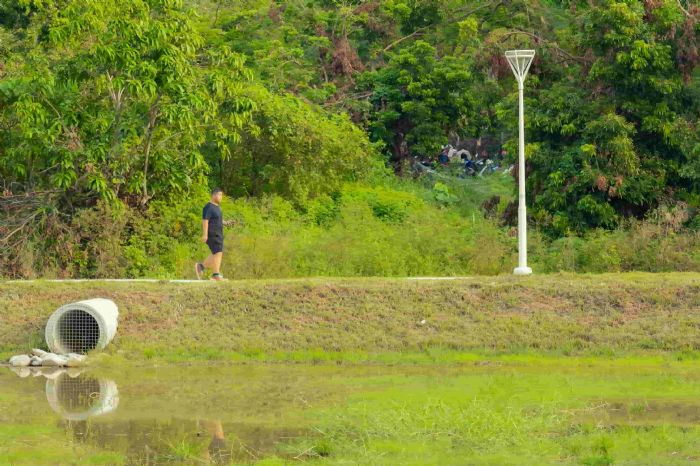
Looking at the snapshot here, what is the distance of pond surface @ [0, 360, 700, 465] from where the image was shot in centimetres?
1111

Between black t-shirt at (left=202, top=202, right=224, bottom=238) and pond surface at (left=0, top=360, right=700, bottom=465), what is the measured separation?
3.89m

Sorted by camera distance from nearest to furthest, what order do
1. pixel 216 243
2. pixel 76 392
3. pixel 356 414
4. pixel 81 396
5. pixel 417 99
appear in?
pixel 356 414
pixel 81 396
pixel 76 392
pixel 216 243
pixel 417 99

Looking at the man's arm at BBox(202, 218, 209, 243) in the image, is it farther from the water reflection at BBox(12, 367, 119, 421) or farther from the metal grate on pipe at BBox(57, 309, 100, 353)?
the water reflection at BBox(12, 367, 119, 421)

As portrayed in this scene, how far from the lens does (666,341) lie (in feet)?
60.3

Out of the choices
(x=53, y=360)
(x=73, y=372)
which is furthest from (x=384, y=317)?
(x=53, y=360)

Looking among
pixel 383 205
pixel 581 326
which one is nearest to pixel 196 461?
pixel 581 326

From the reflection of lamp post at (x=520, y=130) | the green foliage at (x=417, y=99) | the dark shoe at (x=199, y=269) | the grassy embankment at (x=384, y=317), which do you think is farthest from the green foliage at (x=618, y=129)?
the dark shoe at (x=199, y=269)

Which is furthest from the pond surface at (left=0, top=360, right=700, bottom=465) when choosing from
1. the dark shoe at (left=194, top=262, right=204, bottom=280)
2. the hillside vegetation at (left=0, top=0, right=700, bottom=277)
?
the hillside vegetation at (left=0, top=0, right=700, bottom=277)

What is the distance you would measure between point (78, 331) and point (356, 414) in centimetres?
788

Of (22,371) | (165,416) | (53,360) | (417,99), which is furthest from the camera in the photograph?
(417,99)

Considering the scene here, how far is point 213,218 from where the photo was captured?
21.0 meters

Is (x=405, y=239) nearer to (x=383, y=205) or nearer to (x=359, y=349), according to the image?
(x=383, y=205)

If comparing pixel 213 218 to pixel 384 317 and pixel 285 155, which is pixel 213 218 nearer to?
pixel 384 317

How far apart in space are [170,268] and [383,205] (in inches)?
308
